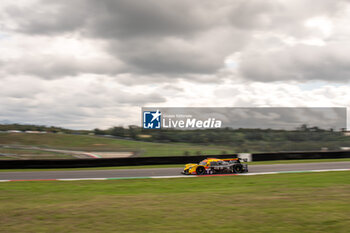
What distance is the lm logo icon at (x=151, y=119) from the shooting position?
1936 cm

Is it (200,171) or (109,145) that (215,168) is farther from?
(109,145)

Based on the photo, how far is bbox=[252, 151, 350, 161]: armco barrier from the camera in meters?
21.6

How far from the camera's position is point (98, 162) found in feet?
62.0

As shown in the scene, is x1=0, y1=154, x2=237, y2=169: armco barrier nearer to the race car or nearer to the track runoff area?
the track runoff area

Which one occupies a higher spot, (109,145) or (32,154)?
(109,145)

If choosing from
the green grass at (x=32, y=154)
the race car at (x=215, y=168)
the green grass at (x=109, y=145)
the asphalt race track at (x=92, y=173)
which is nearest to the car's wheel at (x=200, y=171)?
the race car at (x=215, y=168)

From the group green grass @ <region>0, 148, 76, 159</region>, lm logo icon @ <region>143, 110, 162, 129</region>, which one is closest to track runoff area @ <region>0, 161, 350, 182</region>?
green grass @ <region>0, 148, 76, 159</region>

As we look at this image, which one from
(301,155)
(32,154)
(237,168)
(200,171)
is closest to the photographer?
(200,171)

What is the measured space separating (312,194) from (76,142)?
1443cm

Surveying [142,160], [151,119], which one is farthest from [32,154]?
[151,119]

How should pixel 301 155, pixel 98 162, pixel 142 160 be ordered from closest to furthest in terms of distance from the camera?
pixel 98 162, pixel 142 160, pixel 301 155

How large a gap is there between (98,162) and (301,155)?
1461 centimetres

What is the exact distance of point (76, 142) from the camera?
18.5 meters

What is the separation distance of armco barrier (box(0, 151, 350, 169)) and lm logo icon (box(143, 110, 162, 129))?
2.11m
